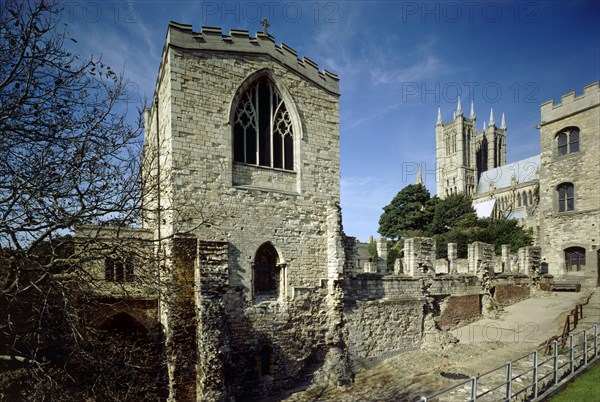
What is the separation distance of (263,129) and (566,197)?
22301mm

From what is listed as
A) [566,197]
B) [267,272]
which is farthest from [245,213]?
[566,197]

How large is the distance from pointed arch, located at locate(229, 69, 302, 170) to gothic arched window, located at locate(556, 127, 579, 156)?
20850mm

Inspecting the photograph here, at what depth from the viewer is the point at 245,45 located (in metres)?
12.9

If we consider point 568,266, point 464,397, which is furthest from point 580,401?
point 568,266

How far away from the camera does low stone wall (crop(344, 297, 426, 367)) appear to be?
578 inches

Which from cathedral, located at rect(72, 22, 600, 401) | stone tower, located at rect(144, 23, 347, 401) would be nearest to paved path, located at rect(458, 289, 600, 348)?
cathedral, located at rect(72, 22, 600, 401)

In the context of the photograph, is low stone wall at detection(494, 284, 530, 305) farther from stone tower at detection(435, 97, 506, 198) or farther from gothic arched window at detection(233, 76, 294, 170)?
stone tower at detection(435, 97, 506, 198)

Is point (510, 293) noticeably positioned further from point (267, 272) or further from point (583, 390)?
point (267, 272)

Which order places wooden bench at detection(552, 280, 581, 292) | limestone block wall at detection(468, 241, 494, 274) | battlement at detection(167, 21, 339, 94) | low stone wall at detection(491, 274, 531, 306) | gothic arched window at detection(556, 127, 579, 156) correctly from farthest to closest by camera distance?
gothic arched window at detection(556, 127, 579, 156), wooden bench at detection(552, 280, 581, 292), low stone wall at detection(491, 274, 531, 306), limestone block wall at detection(468, 241, 494, 274), battlement at detection(167, 21, 339, 94)

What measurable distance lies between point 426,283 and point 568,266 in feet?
46.6

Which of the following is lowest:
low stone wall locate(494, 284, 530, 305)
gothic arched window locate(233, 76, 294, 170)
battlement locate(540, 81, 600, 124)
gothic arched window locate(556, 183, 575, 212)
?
low stone wall locate(494, 284, 530, 305)

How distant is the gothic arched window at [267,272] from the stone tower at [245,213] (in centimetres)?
4

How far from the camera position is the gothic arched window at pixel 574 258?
963 inches

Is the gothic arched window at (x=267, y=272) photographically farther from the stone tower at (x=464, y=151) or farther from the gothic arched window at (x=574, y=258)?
the stone tower at (x=464, y=151)
